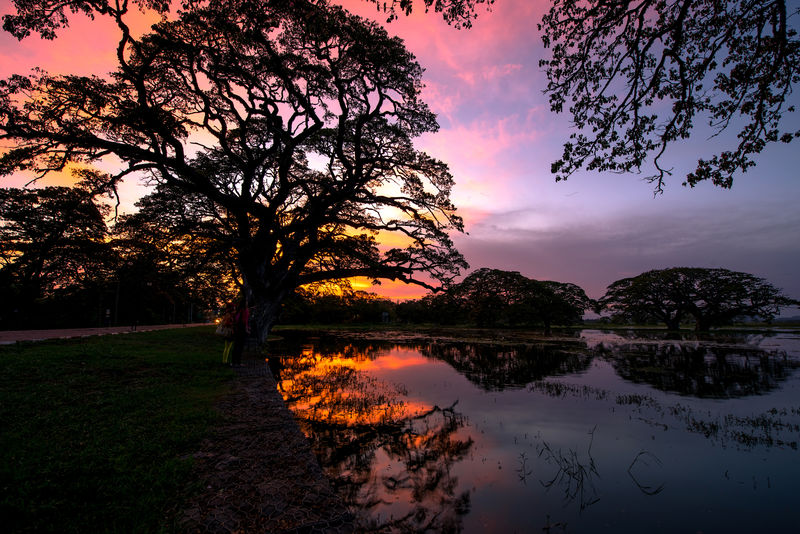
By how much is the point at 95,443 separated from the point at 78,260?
34656mm

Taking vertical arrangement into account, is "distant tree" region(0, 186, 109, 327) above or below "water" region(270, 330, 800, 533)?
above

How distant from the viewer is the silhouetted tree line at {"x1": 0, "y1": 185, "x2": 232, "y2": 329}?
59.8 feet

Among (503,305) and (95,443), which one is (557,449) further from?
(503,305)

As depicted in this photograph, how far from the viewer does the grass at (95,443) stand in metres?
3.29

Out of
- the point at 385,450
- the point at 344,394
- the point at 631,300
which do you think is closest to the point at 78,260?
the point at 344,394

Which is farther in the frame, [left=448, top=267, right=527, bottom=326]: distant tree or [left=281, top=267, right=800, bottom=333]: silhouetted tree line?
[left=448, top=267, right=527, bottom=326]: distant tree

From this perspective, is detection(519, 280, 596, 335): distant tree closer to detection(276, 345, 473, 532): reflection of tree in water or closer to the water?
the water

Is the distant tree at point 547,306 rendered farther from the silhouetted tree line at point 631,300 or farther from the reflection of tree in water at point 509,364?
the reflection of tree in water at point 509,364

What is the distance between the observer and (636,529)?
15.3 feet

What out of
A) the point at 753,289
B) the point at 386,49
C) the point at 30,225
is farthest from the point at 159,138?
the point at 753,289

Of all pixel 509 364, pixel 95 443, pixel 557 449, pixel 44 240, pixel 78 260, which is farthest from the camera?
pixel 78 260

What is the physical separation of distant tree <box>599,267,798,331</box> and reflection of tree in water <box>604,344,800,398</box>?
27.5 meters

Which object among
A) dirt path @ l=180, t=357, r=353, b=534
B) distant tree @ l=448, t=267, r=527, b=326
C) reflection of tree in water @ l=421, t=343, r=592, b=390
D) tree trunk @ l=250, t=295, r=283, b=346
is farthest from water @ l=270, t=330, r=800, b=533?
distant tree @ l=448, t=267, r=527, b=326

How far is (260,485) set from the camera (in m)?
4.16
